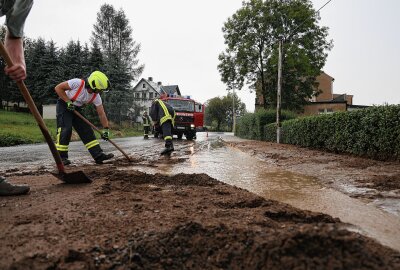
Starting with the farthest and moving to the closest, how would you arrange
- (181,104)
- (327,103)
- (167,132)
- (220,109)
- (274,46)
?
(220,109) < (327,103) < (274,46) < (181,104) < (167,132)

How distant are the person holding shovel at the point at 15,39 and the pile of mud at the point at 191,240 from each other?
63 cm

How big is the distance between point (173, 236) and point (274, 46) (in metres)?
29.8

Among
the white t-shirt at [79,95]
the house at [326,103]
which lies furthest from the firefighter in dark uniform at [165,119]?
the house at [326,103]

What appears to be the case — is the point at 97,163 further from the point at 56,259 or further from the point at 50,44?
the point at 50,44

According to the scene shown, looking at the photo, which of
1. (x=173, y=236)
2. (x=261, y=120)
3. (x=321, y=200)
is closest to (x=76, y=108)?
(x=321, y=200)

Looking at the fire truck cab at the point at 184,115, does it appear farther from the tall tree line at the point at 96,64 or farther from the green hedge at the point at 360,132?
the tall tree line at the point at 96,64

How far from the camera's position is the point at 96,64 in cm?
3719

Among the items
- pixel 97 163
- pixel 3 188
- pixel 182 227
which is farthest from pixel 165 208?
pixel 97 163

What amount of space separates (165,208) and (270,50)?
30.6m

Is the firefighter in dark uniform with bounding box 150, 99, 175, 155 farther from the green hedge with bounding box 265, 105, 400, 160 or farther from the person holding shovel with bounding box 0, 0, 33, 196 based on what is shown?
the person holding shovel with bounding box 0, 0, 33, 196

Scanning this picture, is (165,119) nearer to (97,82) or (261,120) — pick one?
(97,82)

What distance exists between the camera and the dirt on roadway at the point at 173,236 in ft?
4.62

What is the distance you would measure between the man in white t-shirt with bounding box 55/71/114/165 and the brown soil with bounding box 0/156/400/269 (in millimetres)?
3402

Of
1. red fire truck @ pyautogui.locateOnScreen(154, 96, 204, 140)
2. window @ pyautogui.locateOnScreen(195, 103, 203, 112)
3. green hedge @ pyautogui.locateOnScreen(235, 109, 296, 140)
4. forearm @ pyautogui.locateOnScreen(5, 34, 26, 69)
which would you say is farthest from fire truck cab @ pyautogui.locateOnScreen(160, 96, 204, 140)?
forearm @ pyautogui.locateOnScreen(5, 34, 26, 69)
